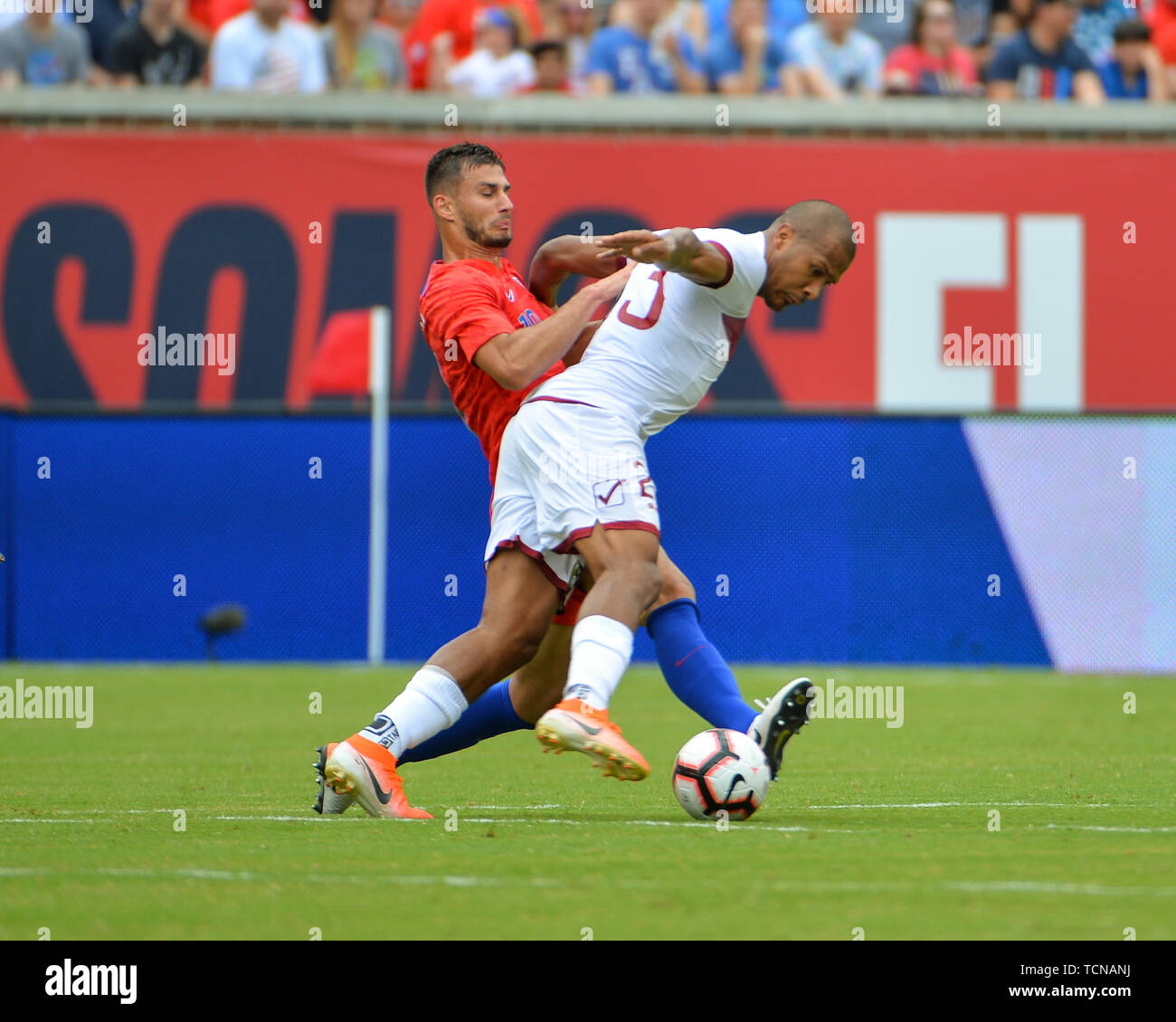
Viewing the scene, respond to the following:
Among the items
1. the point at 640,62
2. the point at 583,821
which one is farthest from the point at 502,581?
the point at 640,62

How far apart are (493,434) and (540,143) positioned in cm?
1074

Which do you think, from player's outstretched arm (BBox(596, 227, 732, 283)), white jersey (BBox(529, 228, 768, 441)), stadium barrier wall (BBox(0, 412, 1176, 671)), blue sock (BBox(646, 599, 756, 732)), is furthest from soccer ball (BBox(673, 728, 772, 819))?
stadium barrier wall (BBox(0, 412, 1176, 671))

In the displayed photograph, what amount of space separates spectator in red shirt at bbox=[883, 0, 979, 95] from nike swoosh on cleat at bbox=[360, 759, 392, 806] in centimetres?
1287

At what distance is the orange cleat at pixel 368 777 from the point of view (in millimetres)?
5848

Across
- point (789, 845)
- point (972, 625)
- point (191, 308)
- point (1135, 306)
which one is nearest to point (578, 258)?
point (789, 845)

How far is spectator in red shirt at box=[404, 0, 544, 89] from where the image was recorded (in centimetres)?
1742

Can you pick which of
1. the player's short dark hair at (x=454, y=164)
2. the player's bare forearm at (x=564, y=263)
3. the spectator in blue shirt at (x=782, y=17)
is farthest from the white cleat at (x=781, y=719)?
the spectator in blue shirt at (x=782, y=17)

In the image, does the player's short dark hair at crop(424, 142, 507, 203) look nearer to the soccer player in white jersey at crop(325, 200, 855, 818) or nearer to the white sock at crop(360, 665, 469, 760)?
the soccer player in white jersey at crop(325, 200, 855, 818)

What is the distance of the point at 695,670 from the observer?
6188 millimetres

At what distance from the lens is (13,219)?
1647cm

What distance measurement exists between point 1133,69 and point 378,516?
8293 millimetres

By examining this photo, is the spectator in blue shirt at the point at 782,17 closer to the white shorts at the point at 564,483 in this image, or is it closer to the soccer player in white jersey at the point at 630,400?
the soccer player in white jersey at the point at 630,400

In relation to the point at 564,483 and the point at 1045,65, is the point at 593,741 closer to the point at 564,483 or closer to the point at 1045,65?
the point at 564,483
